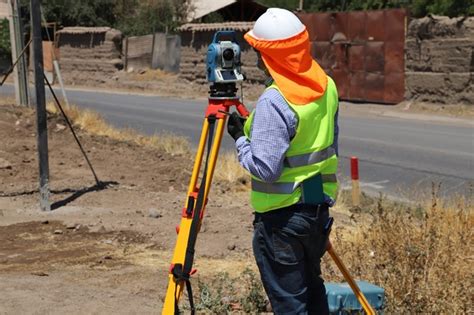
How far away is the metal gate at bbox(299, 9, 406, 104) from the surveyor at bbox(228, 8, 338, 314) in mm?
19272

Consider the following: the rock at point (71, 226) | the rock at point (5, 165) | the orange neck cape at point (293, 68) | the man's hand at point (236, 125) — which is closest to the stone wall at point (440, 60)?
the rock at point (5, 165)

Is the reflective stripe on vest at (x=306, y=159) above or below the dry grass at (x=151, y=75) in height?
above

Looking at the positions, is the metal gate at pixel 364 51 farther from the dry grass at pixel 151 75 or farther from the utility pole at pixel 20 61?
the utility pole at pixel 20 61

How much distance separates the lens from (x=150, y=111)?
20750 mm

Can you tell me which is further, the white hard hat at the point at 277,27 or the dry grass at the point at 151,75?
the dry grass at the point at 151,75

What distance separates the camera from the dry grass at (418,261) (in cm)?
435

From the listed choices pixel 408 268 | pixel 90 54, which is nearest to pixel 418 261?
pixel 408 268

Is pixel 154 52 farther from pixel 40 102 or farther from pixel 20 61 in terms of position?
pixel 40 102

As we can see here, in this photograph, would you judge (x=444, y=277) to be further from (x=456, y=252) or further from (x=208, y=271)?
(x=208, y=271)

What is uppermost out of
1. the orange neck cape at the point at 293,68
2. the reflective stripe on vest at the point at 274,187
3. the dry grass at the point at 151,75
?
the orange neck cape at the point at 293,68

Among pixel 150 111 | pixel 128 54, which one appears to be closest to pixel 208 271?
pixel 150 111

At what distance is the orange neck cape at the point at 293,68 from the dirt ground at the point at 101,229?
1.88 m

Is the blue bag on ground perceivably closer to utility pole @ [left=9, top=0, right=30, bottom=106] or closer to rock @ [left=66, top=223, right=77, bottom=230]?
rock @ [left=66, top=223, right=77, bottom=230]

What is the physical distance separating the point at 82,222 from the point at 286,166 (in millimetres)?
4114
